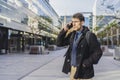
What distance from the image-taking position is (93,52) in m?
5.04

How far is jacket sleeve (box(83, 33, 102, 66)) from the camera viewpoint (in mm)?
4953

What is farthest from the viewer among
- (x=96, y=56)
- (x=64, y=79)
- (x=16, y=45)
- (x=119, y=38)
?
(x=119, y=38)

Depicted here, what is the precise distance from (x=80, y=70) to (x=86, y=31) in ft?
2.05

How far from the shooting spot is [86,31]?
5.15 metres

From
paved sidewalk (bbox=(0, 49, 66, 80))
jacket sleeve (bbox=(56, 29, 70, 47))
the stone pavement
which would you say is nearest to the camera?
jacket sleeve (bbox=(56, 29, 70, 47))

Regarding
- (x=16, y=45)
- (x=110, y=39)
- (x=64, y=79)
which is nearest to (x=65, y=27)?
(x=64, y=79)

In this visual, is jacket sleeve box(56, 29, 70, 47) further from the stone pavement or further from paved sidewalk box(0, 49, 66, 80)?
paved sidewalk box(0, 49, 66, 80)

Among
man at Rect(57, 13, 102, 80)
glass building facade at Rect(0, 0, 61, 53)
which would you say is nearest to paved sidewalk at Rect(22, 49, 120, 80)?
man at Rect(57, 13, 102, 80)

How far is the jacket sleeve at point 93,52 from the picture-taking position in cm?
495

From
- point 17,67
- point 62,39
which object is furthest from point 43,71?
point 62,39

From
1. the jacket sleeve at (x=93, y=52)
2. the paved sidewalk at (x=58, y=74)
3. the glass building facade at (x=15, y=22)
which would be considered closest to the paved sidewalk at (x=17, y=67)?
the paved sidewalk at (x=58, y=74)

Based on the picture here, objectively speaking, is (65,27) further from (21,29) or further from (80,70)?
(21,29)

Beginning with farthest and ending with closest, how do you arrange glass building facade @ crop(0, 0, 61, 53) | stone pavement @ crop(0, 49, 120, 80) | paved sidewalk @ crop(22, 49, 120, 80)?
1. glass building facade @ crop(0, 0, 61, 53)
2. stone pavement @ crop(0, 49, 120, 80)
3. paved sidewalk @ crop(22, 49, 120, 80)

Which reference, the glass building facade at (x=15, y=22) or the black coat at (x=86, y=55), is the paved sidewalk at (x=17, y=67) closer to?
the black coat at (x=86, y=55)
